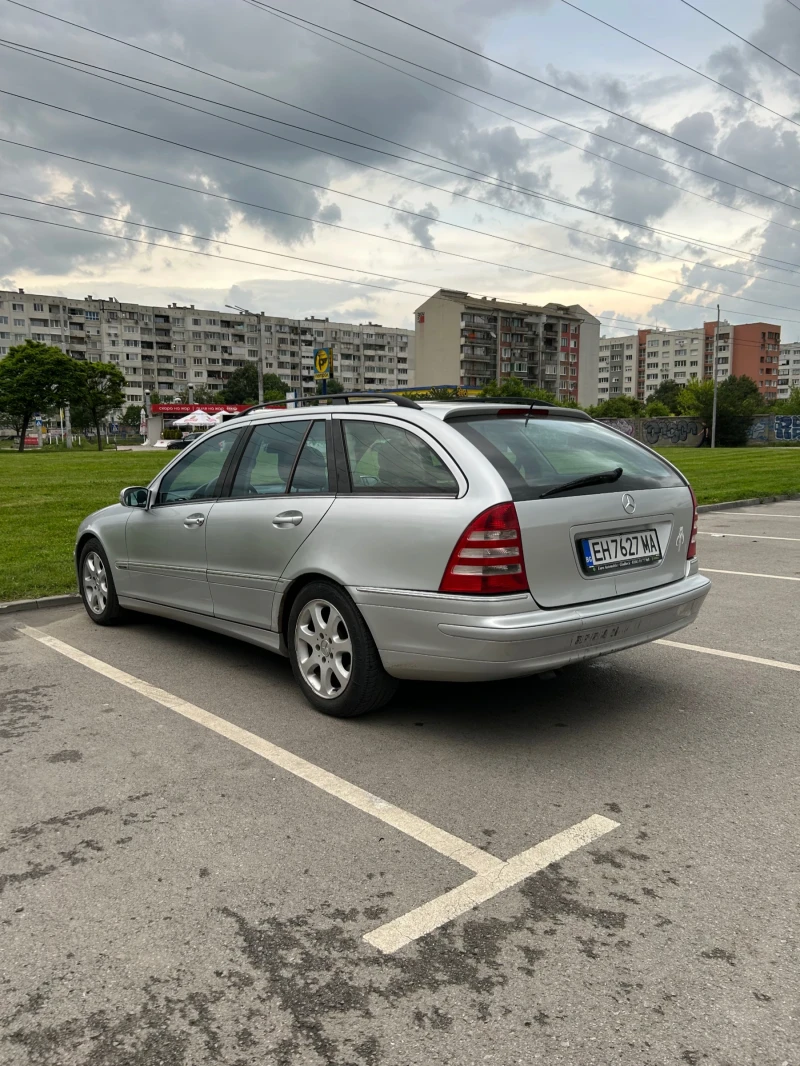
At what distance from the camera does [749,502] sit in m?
15.9

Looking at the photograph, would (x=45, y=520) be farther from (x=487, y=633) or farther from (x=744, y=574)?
(x=487, y=633)

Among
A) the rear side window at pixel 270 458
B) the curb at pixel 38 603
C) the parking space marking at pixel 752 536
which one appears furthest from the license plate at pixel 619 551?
the parking space marking at pixel 752 536

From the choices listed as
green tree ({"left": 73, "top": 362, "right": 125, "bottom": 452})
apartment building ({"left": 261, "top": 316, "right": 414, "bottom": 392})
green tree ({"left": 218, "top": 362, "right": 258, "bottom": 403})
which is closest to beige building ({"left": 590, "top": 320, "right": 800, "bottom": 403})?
apartment building ({"left": 261, "top": 316, "right": 414, "bottom": 392})

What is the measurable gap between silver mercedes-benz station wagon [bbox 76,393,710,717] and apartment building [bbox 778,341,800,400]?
693 ft

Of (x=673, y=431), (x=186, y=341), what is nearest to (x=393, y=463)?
(x=673, y=431)

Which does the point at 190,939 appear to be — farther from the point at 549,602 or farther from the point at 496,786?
the point at 549,602

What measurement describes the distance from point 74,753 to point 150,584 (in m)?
2.01

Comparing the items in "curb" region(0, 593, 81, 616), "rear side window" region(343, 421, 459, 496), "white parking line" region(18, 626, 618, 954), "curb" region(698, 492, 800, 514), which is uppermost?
"rear side window" region(343, 421, 459, 496)

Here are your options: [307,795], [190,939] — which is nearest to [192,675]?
[307,795]

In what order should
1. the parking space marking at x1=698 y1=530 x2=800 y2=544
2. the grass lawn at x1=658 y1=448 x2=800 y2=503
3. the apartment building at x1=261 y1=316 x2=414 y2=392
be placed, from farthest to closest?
the apartment building at x1=261 y1=316 x2=414 y2=392 → the grass lawn at x1=658 y1=448 x2=800 y2=503 → the parking space marking at x1=698 y1=530 x2=800 y2=544

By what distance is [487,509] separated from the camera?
3.69 m

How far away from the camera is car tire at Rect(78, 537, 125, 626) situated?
6.34 m

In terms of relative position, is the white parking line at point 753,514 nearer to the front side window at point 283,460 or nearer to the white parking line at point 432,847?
the front side window at point 283,460

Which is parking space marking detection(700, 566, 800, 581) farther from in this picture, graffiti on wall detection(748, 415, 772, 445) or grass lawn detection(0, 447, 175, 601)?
graffiti on wall detection(748, 415, 772, 445)
